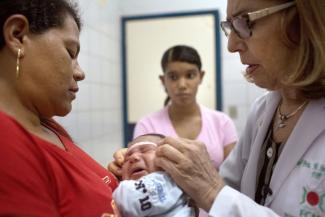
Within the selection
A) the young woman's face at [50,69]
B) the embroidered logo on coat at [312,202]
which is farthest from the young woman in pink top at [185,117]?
the young woman's face at [50,69]

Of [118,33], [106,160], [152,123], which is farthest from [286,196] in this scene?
[118,33]

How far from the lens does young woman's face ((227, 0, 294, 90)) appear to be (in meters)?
0.99

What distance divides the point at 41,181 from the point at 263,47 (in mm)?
734

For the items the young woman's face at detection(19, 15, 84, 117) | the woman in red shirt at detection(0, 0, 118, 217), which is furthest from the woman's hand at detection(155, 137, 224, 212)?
the young woman's face at detection(19, 15, 84, 117)

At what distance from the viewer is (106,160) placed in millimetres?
2852

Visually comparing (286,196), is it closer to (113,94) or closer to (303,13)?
(303,13)

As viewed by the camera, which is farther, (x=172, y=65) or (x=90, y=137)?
(x=90, y=137)

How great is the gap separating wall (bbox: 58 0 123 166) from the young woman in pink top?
420 mm

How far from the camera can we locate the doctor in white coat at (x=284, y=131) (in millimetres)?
920

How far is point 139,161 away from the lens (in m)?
1.20

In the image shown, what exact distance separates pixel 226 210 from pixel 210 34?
2637 millimetres

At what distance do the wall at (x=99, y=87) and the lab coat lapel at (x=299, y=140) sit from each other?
1.31 m

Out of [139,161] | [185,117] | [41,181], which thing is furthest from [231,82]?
[41,181]

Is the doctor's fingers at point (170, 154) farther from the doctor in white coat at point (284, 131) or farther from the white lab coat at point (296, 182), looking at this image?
the white lab coat at point (296, 182)
